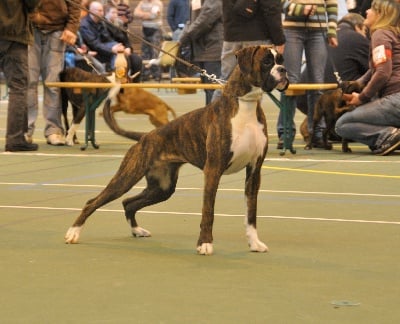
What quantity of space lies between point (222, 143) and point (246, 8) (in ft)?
17.1

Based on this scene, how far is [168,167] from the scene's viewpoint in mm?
6430

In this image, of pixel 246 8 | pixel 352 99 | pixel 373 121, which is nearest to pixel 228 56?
pixel 246 8

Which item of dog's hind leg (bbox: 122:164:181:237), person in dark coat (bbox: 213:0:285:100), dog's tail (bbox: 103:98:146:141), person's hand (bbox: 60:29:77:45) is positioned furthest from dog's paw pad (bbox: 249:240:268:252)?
person's hand (bbox: 60:29:77:45)

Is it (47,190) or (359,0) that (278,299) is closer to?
(47,190)

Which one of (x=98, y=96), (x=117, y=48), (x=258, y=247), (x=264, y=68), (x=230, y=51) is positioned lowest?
(x=258, y=247)

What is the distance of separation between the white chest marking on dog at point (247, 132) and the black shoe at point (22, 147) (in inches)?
230

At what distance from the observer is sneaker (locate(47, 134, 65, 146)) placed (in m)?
12.4

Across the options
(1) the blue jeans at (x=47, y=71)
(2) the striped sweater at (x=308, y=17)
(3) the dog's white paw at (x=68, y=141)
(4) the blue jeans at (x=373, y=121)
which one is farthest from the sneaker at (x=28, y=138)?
(4) the blue jeans at (x=373, y=121)

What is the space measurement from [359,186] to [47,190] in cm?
240

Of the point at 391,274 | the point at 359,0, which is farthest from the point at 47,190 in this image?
the point at 359,0

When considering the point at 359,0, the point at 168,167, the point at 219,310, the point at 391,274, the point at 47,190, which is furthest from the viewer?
the point at 359,0

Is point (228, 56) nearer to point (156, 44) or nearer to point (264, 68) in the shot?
point (264, 68)

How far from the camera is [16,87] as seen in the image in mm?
11438

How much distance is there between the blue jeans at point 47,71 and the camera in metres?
12.2
